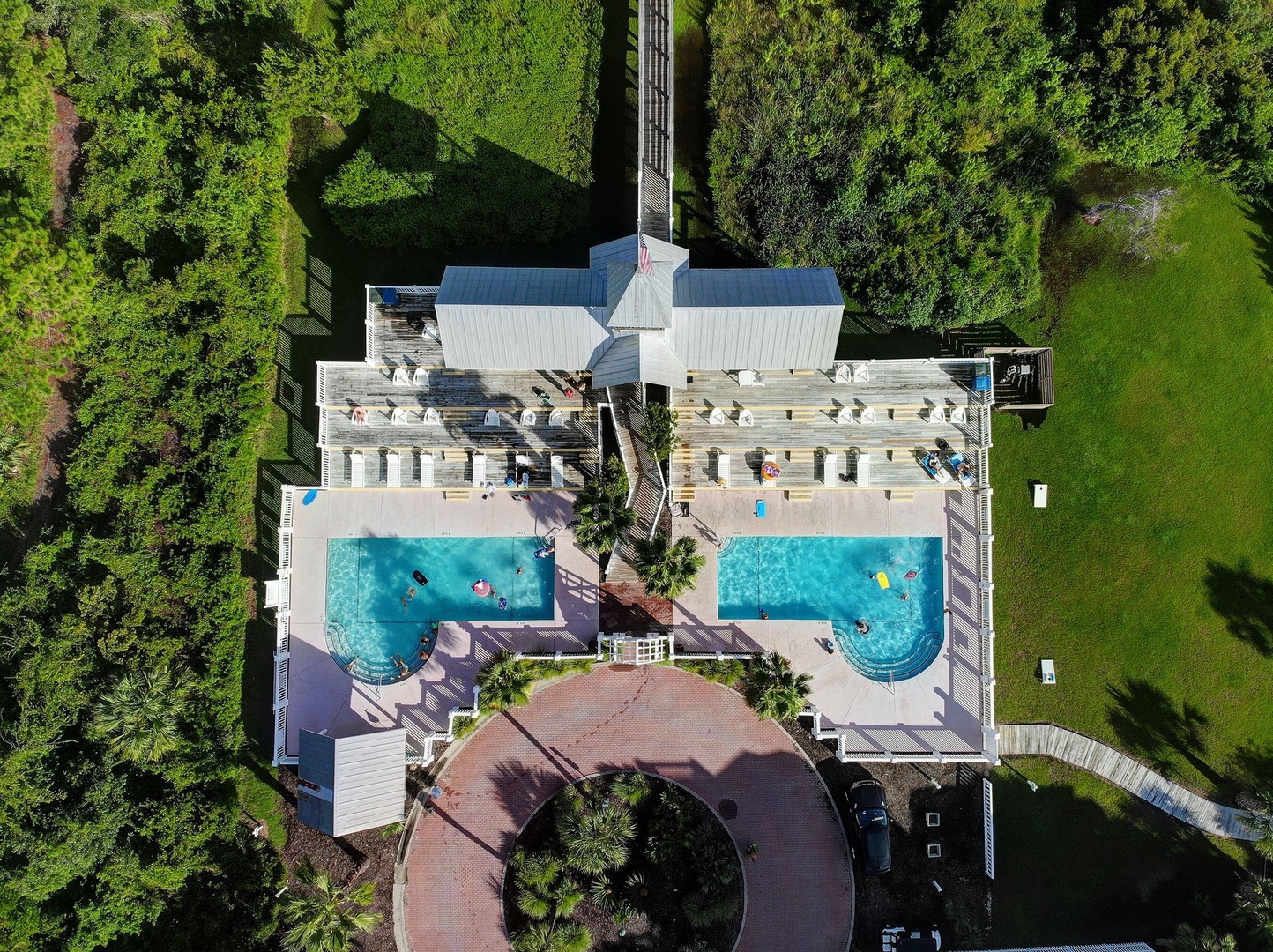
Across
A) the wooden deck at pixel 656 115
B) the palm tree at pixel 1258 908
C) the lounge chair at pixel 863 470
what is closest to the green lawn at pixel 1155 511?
the palm tree at pixel 1258 908

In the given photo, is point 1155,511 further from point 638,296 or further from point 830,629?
point 638,296

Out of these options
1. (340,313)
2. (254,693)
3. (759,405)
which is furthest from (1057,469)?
(254,693)

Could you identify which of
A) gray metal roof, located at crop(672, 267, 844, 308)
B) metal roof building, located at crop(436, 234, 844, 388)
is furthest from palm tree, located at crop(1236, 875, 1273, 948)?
gray metal roof, located at crop(672, 267, 844, 308)

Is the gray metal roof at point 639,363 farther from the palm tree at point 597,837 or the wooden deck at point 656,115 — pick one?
the palm tree at point 597,837

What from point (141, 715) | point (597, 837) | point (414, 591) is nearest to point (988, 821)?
point (597, 837)

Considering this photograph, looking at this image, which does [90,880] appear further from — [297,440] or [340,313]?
[340,313]
